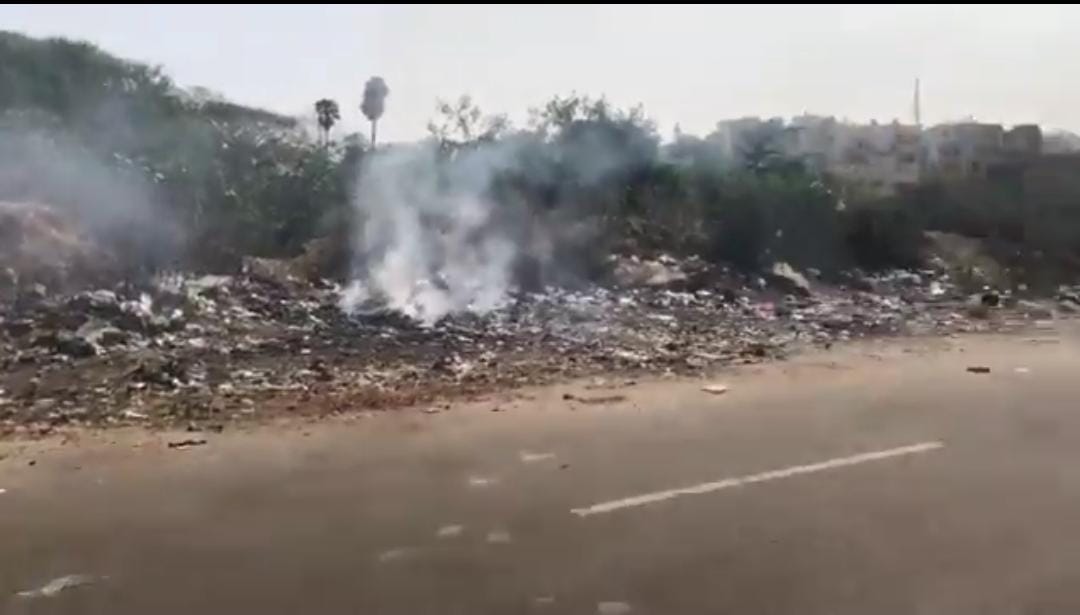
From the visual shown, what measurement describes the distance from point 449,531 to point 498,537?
23 cm

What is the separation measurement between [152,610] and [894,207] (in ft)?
47.8

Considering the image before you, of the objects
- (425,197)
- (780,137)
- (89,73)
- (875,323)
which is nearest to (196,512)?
(425,197)

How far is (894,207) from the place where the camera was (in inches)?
642

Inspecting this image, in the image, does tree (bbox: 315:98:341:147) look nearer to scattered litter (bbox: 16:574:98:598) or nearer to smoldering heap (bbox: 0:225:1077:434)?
smoldering heap (bbox: 0:225:1077:434)

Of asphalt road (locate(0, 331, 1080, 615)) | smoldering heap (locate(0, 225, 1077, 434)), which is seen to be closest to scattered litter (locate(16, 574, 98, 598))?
asphalt road (locate(0, 331, 1080, 615))

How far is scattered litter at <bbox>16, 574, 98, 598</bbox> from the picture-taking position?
150 inches

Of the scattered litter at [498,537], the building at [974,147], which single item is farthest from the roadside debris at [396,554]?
the building at [974,147]

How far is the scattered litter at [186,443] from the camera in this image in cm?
601

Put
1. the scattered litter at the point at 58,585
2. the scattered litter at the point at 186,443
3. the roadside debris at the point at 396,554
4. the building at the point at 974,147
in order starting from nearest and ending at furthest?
the scattered litter at the point at 58,585
the roadside debris at the point at 396,554
the scattered litter at the point at 186,443
the building at the point at 974,147

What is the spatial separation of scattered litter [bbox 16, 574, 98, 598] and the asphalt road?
13 millimetres

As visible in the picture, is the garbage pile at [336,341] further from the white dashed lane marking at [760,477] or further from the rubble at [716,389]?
the white dashed lane marking at [760,477]

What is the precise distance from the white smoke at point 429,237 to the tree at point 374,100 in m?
1.70

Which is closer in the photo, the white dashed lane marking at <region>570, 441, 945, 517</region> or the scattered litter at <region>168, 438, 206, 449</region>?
the white dashed lane marking at <region>570, 441, 945, 517</region>

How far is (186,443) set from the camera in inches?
239
